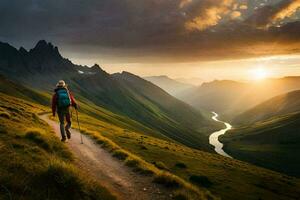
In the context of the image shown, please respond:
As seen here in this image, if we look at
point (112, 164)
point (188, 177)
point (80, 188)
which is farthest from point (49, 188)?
point (188, 177)

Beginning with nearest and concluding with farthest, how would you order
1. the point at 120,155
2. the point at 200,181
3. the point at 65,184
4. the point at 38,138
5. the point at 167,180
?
the point at 65,184, the point at 167,180, the point at 38,138, the point at 120,155, the point at 200,181

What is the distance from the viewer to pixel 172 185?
17.5m

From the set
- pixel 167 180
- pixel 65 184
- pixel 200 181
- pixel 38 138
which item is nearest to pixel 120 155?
pixel 38 138

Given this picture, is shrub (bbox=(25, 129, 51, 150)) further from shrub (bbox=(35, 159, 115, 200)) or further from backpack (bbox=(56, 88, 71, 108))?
shrub (bbox=(35, 159, 115, 200))

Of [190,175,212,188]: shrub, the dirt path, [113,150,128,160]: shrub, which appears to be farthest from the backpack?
[190,175,212,188]: shrub

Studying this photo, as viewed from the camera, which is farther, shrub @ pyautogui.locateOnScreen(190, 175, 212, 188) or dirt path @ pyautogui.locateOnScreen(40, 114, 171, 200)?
shrub @ pyautogui.locateOnScreen(190, 175, 212, 188)

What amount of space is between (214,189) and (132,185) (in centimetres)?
2074

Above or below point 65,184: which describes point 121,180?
below

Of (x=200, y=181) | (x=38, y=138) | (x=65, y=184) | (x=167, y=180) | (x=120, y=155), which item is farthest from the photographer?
(x=200, y=181)

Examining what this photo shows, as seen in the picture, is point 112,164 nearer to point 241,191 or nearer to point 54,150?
point 54,150

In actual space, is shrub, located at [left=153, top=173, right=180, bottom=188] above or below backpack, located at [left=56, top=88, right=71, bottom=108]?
below

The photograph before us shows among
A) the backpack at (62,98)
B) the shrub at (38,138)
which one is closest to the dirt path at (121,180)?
the shrub at (38,138)

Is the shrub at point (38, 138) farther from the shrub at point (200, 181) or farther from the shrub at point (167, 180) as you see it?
the shrub at point (200, 181)

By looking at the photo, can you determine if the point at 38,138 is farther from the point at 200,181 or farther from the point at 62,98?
the point at 200,181
